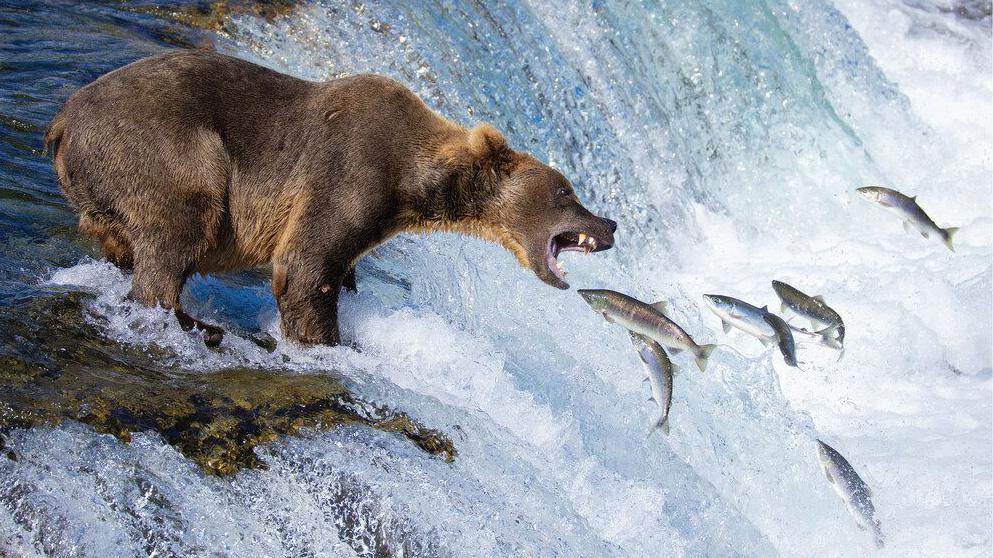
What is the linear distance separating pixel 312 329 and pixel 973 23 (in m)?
13.1

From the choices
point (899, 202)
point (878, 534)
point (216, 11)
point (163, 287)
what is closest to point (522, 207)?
point (163, 287)

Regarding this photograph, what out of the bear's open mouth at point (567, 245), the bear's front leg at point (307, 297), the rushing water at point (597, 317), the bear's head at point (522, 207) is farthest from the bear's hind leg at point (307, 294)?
the bear's open mouth at point (567, 245)

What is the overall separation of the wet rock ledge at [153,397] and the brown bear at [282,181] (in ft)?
1.44

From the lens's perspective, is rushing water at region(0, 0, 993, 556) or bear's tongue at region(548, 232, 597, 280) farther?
bear's tongue at region(548, 232, 597, 280)

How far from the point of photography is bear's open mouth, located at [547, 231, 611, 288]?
216 inches

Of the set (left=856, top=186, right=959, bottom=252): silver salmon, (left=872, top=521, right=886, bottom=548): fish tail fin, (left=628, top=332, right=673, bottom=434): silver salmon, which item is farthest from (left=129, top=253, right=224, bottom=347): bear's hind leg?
(left=856, top=186, right=959, bottom=252): silver salmon

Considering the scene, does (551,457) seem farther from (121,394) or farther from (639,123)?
(639,123)

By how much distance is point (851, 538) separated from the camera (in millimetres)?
6359

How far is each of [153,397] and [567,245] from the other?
8.17 feet

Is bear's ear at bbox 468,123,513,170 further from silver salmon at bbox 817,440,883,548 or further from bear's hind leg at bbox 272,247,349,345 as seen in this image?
silver salmon at bbox 817,440,883,548

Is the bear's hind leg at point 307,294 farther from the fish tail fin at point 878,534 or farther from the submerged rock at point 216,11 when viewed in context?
the submerged rock at point 216,11

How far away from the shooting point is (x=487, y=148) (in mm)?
5551

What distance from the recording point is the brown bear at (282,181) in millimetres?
4824

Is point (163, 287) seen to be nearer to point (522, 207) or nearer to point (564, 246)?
point (522, 207)
